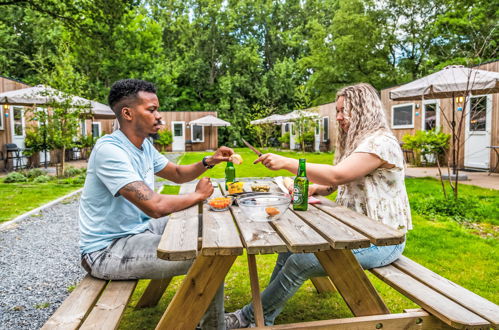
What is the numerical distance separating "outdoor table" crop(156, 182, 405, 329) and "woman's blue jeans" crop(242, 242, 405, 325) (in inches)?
4.8

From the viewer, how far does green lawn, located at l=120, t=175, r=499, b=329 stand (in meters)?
2.65

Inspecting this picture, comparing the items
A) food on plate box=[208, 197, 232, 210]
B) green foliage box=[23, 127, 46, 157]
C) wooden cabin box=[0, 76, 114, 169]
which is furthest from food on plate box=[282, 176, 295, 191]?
green foliage box=[23, 127, 46, 157]

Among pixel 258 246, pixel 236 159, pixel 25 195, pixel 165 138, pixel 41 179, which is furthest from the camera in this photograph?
pixel 165 138

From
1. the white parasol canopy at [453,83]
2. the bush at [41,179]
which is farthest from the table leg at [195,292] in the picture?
the bush at [41,179]

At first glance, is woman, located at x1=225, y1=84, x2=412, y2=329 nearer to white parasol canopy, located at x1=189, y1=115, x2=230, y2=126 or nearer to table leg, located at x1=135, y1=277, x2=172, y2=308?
table leg, located at x1=135, y1=277, x2=172, y2=308

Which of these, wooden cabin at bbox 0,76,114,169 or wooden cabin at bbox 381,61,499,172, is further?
wooden cabin at bbox 0,76,114,169

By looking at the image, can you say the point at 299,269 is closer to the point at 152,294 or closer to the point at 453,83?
the point at 152,294

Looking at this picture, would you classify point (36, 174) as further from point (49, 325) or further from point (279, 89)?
point (279, 89)

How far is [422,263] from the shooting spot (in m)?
3.46

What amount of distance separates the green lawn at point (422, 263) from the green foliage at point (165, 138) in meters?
20.4

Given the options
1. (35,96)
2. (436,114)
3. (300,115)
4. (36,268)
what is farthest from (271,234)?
(300,115)

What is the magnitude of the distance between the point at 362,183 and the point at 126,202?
4.21 ft

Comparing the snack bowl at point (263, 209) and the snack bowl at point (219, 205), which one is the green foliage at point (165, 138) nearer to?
the snack bowl at point (219, 205)

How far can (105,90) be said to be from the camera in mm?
26750
